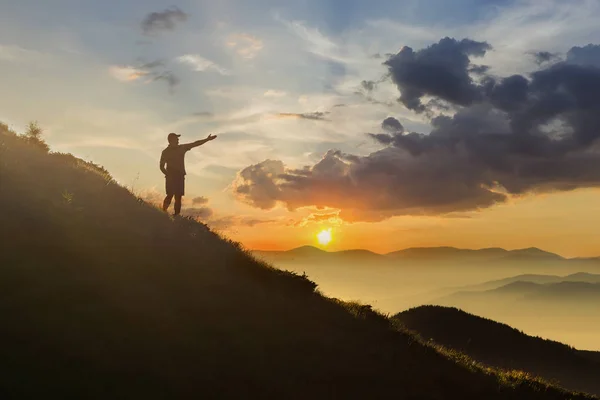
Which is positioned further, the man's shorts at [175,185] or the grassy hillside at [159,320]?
the man's shorts at [175,185]

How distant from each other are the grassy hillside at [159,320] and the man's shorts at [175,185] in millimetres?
931

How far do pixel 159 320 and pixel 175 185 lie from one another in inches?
331

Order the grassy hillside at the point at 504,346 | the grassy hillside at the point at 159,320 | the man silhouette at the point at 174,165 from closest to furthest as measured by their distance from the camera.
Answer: the grassy hillside at the point at 159,320, the man silhouette at the point at 174,165, the grassy hillside at the point at 504,346

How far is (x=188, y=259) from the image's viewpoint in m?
16.5

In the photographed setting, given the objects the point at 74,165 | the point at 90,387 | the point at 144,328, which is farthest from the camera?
the point at 74,165

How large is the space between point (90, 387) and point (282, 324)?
6.47m

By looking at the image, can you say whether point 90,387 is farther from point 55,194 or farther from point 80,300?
point 55,194

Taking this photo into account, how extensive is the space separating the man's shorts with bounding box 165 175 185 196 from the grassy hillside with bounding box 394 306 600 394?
108 feet

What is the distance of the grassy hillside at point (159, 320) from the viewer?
33.3 feet

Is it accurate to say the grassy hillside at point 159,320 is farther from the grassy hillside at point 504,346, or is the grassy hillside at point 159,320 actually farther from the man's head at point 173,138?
the grassy hillside at point 504,346

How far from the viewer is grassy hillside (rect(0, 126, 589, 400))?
1014 cm

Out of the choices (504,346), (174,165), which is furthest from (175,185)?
(504,346)

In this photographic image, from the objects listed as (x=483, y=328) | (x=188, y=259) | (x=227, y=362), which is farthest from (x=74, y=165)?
(x=483, y=328)

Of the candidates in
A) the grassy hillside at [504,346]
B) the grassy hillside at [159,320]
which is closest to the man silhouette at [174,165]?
the grassy hillside at [159,320]
